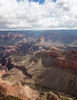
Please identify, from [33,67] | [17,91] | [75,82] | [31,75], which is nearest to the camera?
[17,91]

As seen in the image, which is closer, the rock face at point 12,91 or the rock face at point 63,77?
the rock face at point 12,91

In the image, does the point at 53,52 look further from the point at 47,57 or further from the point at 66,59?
the point at 66,59

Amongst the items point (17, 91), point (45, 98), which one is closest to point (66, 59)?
point (45, 98)

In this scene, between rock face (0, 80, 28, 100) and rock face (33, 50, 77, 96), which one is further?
rock face (33, 50, 77, 96)

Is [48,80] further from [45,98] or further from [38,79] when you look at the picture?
[45,98]

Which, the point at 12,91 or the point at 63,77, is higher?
the point at 12,91

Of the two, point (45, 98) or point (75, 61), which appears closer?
point (45, 98)

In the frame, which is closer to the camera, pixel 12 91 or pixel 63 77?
pixel 12 91

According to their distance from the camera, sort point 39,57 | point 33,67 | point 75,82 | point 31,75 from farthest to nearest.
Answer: point 39,57
point 33,67
point 31,75
point 75,82

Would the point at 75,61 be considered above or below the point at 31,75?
above
